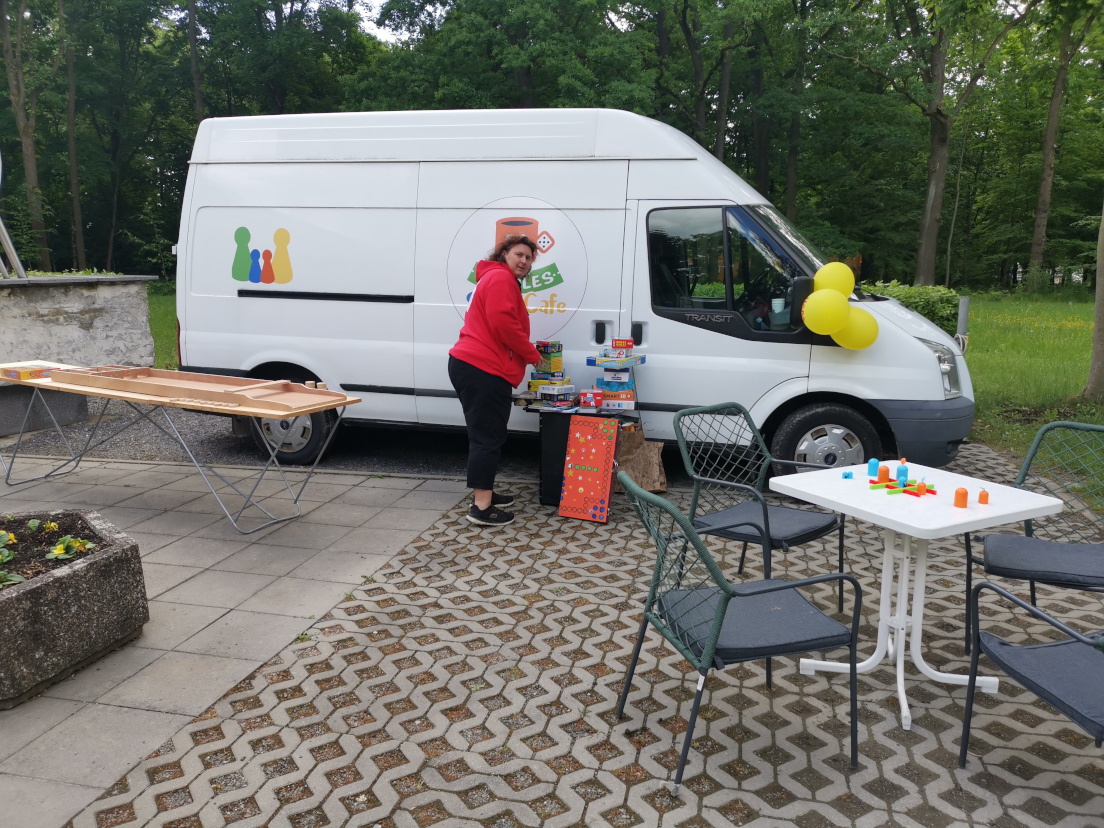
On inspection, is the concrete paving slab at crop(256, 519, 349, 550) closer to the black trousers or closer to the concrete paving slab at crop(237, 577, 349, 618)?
the concrete paving slab at crop(237, 577, 349, 618)

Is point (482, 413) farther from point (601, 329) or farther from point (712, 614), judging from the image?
point (712, 614)

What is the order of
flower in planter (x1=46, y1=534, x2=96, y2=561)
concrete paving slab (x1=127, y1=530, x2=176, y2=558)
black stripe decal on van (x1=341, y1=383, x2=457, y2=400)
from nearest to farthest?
1. flower in planter (x1=46, y1=534, x2=96, y2=561)
2. concrete paving slab (x1=127, y1=530, x2=176, y2=558)
3. black stripe decal on van (x1=341, y1=383, x2=457, y2=400)

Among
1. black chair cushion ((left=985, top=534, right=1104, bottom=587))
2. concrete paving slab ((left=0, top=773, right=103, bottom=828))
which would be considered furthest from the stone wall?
black chair cushion ((left=985, top=534, right=1104, bottom=587))

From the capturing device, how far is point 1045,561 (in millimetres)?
3389

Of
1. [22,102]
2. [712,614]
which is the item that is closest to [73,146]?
[22,102]

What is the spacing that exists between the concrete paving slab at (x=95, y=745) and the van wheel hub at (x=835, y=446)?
14.1ft

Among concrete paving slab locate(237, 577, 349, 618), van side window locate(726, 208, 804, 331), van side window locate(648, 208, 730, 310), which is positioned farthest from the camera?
van side window locate(648, 208, 730, 310)

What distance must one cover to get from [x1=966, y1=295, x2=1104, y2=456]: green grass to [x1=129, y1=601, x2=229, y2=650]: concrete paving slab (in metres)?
6.96

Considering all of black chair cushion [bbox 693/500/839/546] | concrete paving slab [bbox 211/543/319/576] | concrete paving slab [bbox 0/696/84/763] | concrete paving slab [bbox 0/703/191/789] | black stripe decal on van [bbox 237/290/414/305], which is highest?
black stripe decal on van [bbox 237/290/414/305]

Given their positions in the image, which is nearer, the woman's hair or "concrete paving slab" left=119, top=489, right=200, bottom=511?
the woman's hair

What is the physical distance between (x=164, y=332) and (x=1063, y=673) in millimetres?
15643

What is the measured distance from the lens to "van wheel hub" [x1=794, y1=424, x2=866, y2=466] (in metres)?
5.72

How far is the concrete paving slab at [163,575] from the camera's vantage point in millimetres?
4352

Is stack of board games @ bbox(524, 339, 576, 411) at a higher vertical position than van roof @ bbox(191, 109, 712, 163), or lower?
lower
